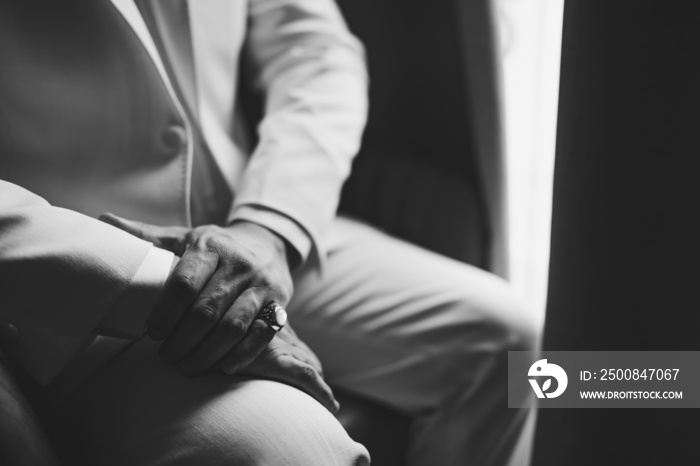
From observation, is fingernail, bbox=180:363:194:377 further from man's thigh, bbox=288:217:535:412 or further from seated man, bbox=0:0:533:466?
man's thigh, bbox=288:217:535:412

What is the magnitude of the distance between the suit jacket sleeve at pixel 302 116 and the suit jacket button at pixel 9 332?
0.27 meters

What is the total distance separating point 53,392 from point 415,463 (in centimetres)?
48

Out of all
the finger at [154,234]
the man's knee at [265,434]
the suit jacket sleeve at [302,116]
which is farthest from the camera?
the suit jacket sleeve at [302,116]

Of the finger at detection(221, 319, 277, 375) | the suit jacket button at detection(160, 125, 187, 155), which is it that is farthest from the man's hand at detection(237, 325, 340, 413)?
the suit jacket button at detection(160, 125, 187, 155)

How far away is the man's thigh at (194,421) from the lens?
0.58 m

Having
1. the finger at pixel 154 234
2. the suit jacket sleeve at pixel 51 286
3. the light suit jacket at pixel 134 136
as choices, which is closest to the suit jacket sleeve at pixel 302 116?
the light suit jacket at pixel 134 136

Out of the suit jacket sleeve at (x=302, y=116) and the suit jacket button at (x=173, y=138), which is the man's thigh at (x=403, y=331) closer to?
the suit jacket sleeve at (x=302, y=116)

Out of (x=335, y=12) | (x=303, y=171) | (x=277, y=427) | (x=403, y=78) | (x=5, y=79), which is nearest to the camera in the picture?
(x=277, y=427)

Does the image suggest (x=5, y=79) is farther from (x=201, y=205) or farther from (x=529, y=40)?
(x=529, y=40)

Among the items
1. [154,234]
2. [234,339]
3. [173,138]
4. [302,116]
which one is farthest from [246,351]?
[302,116]

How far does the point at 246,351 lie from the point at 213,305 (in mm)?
53

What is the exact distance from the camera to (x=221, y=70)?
35.1 inches

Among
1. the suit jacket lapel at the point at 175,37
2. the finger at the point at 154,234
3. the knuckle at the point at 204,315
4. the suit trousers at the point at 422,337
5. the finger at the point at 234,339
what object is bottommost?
the suit trousers at the point at 422,337

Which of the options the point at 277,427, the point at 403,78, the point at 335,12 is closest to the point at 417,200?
the point at 403,78
